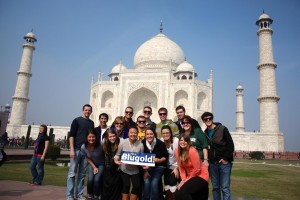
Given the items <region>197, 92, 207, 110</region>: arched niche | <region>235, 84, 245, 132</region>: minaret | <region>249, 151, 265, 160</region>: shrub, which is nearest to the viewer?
<region>249, 151, 265, 160</region>: shrub

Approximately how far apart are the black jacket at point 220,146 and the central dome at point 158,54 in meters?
24.5

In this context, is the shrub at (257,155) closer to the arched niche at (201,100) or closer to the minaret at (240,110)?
the arched niche at (201,100)

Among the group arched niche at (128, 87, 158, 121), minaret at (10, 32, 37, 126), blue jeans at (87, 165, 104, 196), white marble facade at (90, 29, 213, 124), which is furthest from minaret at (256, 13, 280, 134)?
minaret at (10, 32, 37, 126)

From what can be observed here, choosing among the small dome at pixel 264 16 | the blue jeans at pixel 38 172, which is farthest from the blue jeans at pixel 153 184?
the small dome at pixel 264 16

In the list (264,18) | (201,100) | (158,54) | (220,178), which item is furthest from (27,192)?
(158,54)

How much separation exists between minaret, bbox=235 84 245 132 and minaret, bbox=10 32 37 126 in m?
23.6

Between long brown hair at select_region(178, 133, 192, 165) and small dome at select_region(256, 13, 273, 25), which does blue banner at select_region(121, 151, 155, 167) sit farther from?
small dome at select_region(256, 13, 273, 25)

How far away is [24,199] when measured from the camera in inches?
134

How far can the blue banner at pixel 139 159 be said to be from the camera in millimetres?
3180

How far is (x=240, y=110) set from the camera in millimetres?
29578

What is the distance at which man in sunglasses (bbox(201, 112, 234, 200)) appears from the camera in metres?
3.49

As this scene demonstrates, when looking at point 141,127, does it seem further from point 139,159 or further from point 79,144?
point 79,144

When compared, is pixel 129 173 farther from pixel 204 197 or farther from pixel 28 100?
pixel 28 100

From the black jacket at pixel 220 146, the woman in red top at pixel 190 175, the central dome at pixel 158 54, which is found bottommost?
the woman in red top at pixel 190 175
